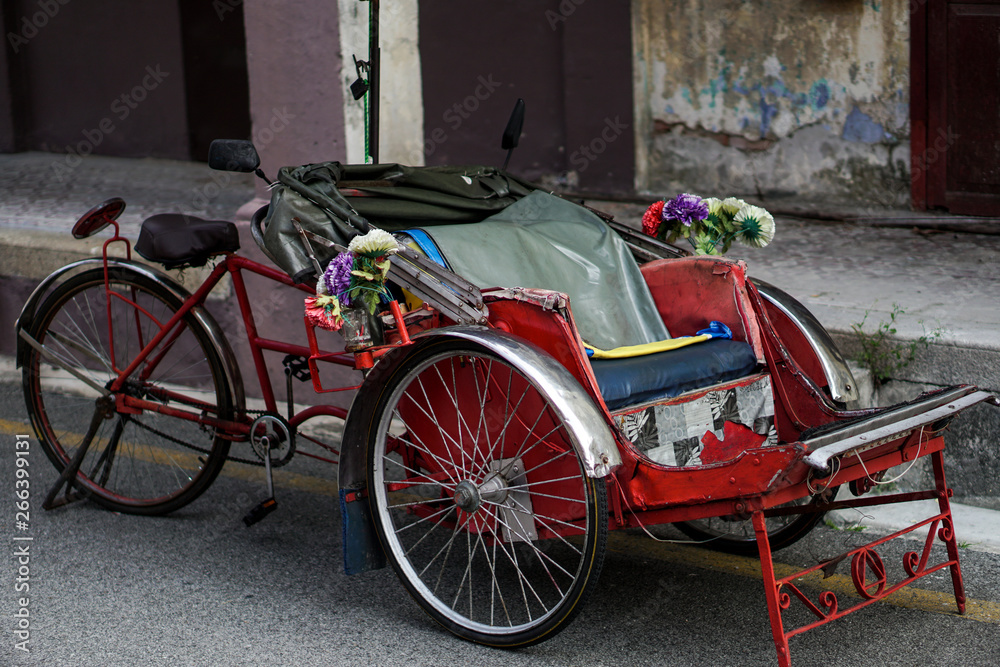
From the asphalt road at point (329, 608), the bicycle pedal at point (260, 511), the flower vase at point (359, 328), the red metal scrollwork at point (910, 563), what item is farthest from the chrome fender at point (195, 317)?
the red metal scrollwork at point (910, 563)

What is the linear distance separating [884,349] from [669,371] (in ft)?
4.22

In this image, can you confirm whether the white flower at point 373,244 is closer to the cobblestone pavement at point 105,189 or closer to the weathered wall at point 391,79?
the weathered wall at point 391,79

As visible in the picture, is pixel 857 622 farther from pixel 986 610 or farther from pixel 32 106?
pixel 32 106

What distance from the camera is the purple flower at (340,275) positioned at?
3240mm

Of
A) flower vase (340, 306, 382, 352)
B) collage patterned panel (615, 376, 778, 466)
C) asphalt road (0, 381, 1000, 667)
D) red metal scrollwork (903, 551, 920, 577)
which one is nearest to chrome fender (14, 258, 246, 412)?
asphalt road (0, 381, 1000, 667)

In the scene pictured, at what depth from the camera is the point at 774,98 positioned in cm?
668

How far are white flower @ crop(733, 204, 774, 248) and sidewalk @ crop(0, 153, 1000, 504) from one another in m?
0.73

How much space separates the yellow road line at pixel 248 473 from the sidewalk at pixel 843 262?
1.31m

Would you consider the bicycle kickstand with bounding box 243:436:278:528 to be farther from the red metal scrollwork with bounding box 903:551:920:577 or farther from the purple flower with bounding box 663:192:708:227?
the red metal scrollwork with bounding box 903:551:920:577

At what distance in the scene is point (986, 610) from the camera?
11.1ft

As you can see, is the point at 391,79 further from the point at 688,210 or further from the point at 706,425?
the point at 706,425

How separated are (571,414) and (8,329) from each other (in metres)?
4.21

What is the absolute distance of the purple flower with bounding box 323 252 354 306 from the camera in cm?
324

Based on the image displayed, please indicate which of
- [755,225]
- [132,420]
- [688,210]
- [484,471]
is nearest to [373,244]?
[484,471]
